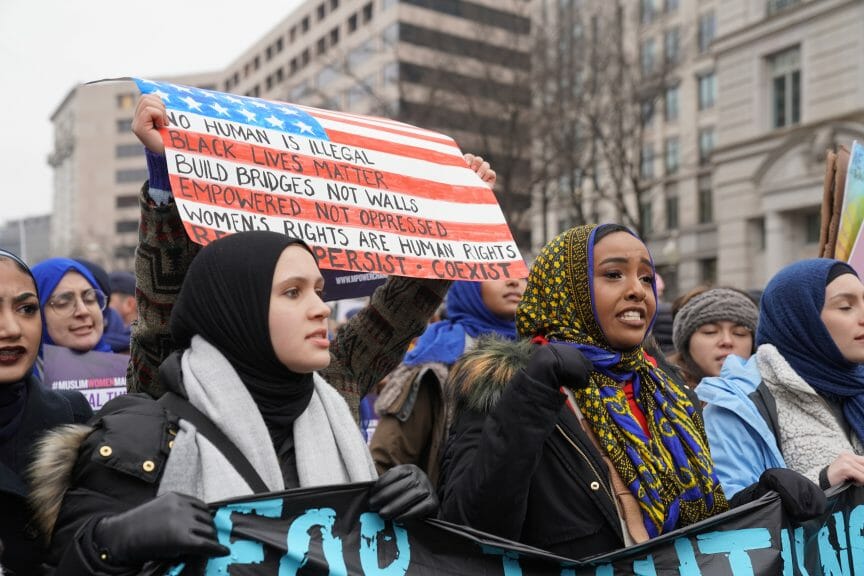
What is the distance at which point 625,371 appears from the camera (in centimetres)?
274

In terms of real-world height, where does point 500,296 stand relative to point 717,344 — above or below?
above

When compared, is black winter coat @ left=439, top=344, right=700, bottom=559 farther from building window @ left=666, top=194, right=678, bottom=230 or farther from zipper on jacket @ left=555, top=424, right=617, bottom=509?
building window @ left=666, top=194, right=678, bottom=230

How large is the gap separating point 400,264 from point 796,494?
4.54 feet

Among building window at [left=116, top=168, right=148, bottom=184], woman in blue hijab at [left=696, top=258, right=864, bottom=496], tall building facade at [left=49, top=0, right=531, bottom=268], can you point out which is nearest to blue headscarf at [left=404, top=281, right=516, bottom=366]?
woman in blue hijab at [left=696, top=258, right=864, bottom=496]

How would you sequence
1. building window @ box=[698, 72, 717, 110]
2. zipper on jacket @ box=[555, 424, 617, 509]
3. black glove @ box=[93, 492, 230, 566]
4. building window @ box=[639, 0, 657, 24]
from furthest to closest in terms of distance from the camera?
building window @ box=[698, 72, 717, 110] < building window @ box=[639, 0, 657, 24] < zipper on jacket @ box=[555, 424, 617, 509] < black glove @ box=[93, 492, 230, 566]

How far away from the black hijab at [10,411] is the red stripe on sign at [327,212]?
84 centimetres

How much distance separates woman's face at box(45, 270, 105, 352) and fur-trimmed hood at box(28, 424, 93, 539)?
2537 mm

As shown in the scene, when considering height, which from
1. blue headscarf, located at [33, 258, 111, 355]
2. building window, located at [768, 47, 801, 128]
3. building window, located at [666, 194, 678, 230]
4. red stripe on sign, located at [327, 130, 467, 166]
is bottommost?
blue headscarf, located at [33, 258, 111, 355]

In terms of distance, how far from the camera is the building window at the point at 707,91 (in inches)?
1484

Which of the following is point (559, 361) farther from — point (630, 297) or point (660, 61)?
point (660, 61)

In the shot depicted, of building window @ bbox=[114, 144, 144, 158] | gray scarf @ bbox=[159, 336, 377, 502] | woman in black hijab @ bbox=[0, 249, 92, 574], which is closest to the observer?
gray scarf @ bbox=[159, 336, 377, 502]

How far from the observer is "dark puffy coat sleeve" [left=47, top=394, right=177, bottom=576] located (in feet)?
6.17

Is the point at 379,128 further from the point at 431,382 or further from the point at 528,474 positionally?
the point at 431,382

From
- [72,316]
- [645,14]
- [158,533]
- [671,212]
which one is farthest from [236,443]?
[671,212]
